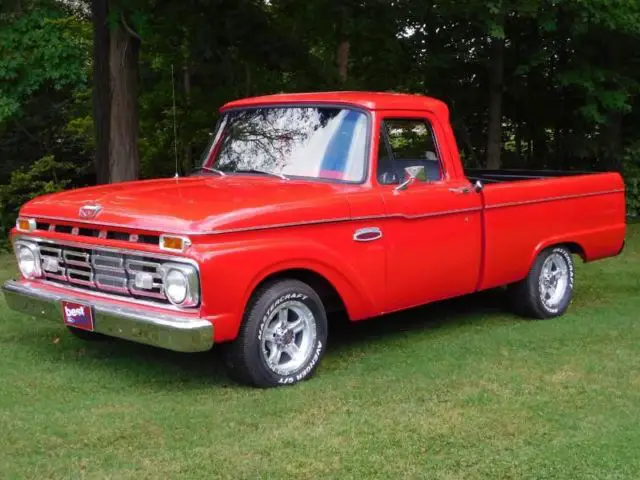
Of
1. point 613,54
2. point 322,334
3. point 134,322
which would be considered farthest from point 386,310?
point 613,54

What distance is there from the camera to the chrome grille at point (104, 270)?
5.12 metres

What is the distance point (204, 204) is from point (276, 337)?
956 mm

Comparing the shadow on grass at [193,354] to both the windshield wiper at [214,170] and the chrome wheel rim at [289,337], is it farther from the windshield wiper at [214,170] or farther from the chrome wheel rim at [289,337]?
the windshield wiper at [214,170]

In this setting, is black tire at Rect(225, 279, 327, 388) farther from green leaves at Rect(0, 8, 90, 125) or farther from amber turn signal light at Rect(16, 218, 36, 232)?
green leaves at Rect(0, 8, 90, 125)

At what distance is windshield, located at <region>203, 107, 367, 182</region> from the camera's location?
6.01 metres

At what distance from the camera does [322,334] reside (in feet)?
18.3

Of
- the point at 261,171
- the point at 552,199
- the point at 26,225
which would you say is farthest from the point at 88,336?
the point at 552,199

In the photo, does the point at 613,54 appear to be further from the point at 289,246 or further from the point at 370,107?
the point at 289,246

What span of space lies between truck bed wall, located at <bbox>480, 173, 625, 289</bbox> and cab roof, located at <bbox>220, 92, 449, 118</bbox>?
0.82 metres

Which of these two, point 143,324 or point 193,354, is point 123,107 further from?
point 143,324

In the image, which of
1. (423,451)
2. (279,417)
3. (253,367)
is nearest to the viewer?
(423,451)

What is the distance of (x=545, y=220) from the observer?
7262 mm

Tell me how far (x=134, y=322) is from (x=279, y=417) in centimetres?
103

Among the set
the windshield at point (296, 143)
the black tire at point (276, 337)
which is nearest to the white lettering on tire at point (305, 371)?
the black tire at point (276, 337)
